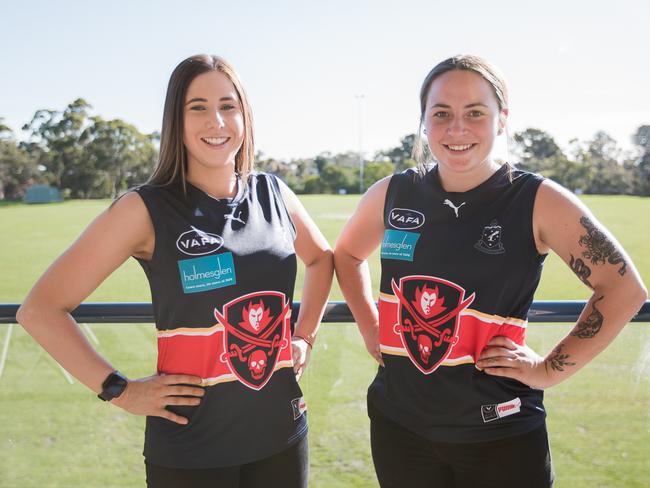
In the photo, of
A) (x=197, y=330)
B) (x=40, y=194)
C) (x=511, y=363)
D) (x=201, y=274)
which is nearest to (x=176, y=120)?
(x=201, y=274)

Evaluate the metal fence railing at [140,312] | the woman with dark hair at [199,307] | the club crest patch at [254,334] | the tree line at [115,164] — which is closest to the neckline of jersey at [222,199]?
the woman with dark hair at [199,307]

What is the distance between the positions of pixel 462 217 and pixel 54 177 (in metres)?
56.0

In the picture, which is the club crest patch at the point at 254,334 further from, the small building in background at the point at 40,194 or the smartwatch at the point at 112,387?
the small building in background at the point at 40,194

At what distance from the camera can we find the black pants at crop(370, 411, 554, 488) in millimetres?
1490

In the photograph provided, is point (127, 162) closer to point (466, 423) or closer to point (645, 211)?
point (645, 211)

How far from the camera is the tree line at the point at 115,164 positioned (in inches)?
2044

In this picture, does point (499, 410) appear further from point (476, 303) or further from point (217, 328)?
point (217, 328)

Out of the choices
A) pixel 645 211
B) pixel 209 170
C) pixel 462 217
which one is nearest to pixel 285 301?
pixel 209 170

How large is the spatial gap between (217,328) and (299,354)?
0.34 metres

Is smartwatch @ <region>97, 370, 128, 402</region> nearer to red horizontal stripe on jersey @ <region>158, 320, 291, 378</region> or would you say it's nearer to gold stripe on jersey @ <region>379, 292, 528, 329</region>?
red horizontal stripe on jersey @ <region>158, 320, 291, 378</region>

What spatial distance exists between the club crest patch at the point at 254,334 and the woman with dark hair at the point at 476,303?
30 centimetres

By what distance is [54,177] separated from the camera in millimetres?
52344

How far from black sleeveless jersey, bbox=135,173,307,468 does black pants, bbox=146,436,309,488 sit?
0.02 meters

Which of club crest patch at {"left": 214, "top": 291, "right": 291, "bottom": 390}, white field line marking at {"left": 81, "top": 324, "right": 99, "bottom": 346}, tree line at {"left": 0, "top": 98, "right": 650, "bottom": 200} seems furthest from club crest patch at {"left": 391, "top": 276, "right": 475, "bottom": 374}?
tree line at {"left": 0, "top": 98, "right": 650, "bottom": 200}
